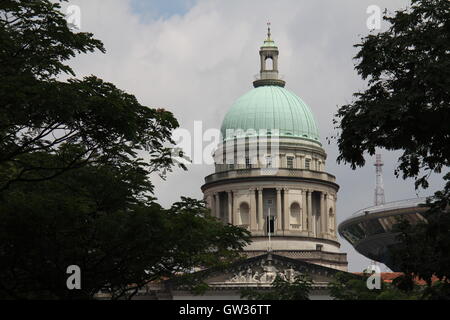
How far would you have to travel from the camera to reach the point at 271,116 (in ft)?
563

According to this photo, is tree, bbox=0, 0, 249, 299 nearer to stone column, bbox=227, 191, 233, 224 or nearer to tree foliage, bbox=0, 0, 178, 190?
tree foliage, bbox=0, 0, 178, 190

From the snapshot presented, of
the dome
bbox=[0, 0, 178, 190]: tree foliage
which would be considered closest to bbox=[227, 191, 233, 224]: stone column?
the dome

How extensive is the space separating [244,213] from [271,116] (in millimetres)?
12952

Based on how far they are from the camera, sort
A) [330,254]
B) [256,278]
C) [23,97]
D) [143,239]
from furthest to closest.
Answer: [330,254]
[256,278]
[143,239]
[23,97]

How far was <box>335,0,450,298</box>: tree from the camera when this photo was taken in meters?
40.6

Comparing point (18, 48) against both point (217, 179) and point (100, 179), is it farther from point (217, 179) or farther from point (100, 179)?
point (217, 179)

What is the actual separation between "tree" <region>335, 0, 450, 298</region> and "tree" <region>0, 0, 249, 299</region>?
7.65m

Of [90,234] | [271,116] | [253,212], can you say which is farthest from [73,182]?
[271,116]

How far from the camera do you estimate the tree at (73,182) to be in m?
42.9

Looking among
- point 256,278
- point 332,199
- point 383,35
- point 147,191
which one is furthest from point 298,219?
point 383,35

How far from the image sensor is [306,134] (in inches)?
6703

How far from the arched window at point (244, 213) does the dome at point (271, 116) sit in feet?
28.8
